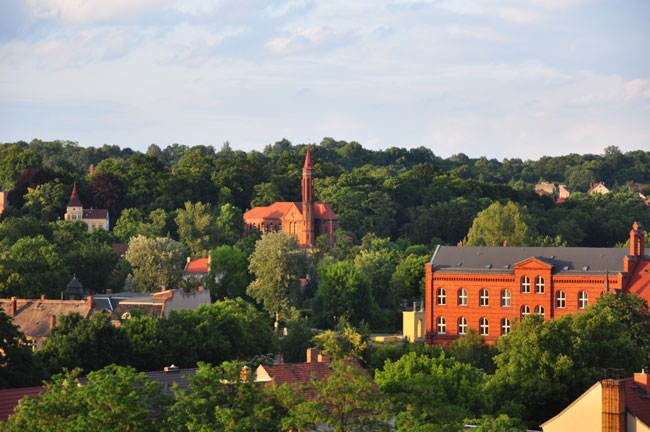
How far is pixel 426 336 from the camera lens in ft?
296

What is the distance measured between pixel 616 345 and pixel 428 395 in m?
21.9

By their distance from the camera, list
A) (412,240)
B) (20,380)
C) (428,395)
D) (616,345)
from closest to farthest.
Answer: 1. (428,395)
2. (20,380)
3. (616,345)
4. (412,240)

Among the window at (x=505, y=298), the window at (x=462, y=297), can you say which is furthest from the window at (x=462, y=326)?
the window at (x=505, y=298)

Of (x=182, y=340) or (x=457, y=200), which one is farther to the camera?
(x=457, y=200)

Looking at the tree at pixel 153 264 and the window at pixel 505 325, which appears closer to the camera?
the window at pixel 505 325

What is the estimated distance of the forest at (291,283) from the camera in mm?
53094

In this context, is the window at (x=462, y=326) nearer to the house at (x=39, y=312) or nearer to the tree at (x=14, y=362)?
the house at (x=39, y=312)

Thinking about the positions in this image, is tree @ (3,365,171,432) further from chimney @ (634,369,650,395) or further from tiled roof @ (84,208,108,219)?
tiled roof @ (84,208,108,219)

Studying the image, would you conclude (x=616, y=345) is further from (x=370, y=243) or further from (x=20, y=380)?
(x=370, y=243)

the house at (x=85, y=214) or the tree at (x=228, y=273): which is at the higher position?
the house at (x=85, y=214)

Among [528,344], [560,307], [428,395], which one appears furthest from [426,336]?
[428,395]

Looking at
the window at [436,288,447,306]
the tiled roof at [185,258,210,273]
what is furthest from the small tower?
the window at [436,288,447,306]

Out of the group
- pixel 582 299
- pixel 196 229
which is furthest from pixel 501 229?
pixel 582 299

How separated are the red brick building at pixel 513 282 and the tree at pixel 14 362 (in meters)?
36.8
